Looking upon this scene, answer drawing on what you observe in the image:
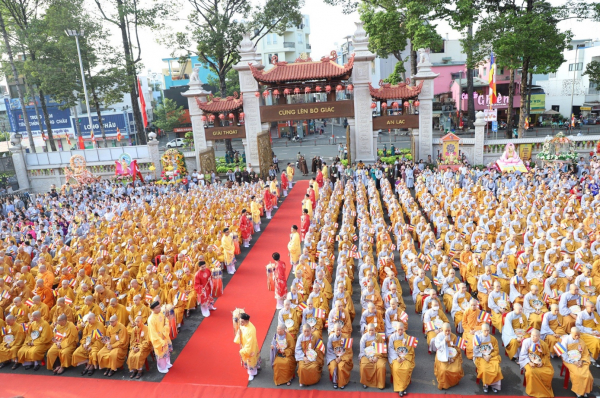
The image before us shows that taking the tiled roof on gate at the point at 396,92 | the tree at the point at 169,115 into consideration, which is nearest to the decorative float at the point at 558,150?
the tiled roof on gate at the point at 396,92

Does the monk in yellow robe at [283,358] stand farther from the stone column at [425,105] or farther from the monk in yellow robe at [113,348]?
the stone column at [425,105]

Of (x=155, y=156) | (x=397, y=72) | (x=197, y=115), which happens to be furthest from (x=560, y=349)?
(x=397, y=72)

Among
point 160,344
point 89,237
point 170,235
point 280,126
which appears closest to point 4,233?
point 89,237

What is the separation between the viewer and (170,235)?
1378 centimetres

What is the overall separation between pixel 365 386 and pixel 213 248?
6140mm

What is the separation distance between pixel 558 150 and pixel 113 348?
22.3 m

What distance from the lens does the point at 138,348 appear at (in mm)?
8148

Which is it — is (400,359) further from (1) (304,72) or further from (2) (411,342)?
(1) (304,72)

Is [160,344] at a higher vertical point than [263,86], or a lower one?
lower

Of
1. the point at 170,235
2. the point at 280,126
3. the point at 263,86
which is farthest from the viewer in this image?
the point at 280,126

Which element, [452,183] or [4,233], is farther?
[452,183]

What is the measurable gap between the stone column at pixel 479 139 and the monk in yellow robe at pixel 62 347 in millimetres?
21242

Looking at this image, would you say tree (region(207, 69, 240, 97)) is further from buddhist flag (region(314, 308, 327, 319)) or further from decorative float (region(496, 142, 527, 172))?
buddhist flag (region(314, 308, 327, 319))

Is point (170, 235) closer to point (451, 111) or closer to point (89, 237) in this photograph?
point (89, 237)
